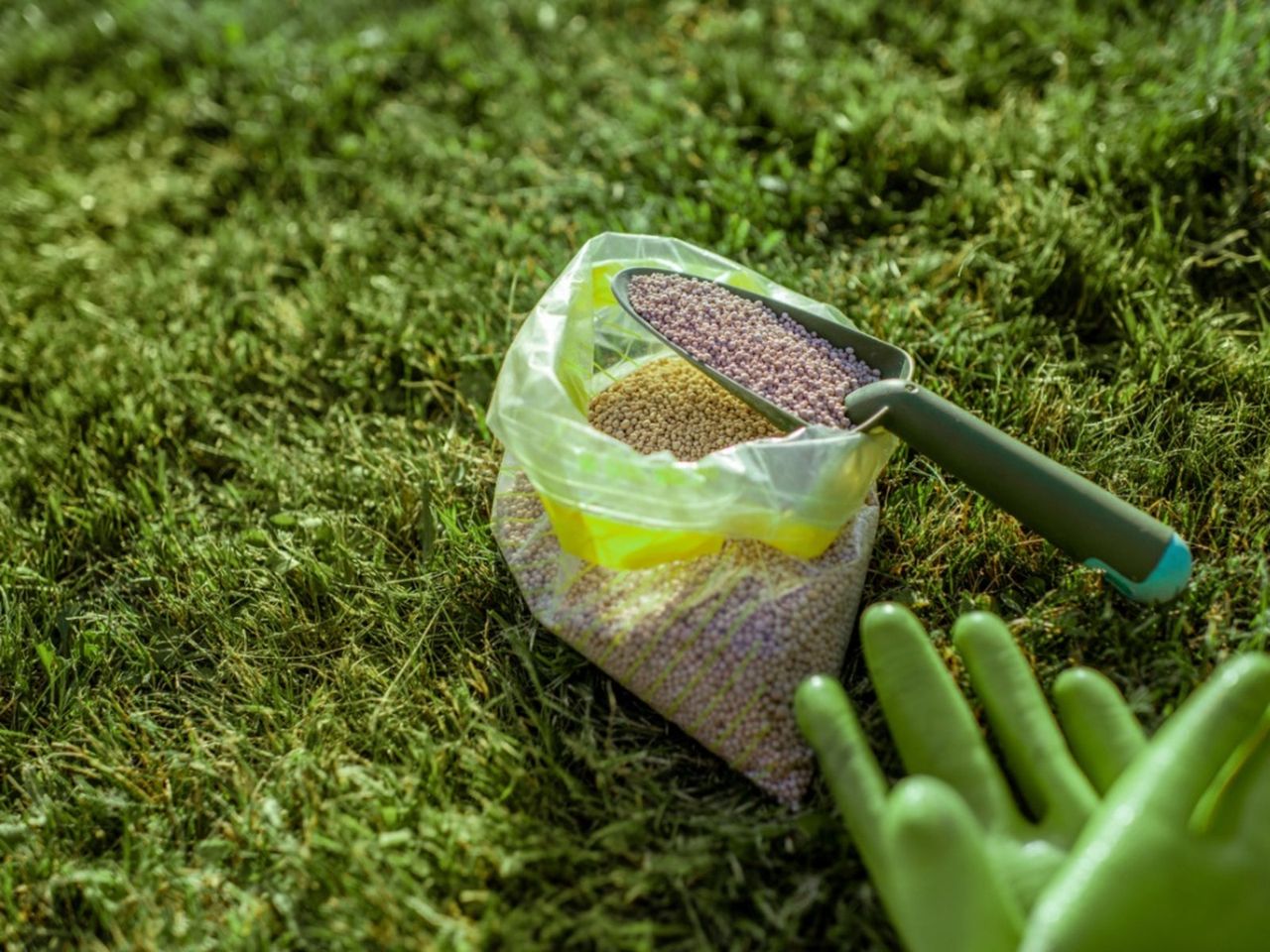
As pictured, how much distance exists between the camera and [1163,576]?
1.46 metres

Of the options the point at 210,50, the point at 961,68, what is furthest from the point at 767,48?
the point at 210,50

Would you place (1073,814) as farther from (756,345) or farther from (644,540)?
(756,345)

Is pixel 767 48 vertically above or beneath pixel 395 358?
above

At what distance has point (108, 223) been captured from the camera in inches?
109

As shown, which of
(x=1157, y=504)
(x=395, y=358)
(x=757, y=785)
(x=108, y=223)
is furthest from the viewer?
(x=108, y=223)

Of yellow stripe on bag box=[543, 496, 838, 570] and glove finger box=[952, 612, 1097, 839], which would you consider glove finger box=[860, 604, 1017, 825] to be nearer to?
glove finger box=[952, 612, 1097, 839]

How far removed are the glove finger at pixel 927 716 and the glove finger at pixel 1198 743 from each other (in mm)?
151

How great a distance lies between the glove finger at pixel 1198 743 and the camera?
1192mm

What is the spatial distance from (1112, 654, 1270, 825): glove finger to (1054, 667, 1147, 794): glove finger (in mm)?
65

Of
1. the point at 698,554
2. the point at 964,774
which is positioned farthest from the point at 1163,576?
the point at 698,554

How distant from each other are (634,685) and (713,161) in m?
1.40

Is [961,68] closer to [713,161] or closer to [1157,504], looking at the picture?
[713,161]

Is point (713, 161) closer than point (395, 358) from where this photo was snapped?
No

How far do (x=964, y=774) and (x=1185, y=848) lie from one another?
0.80 feet
